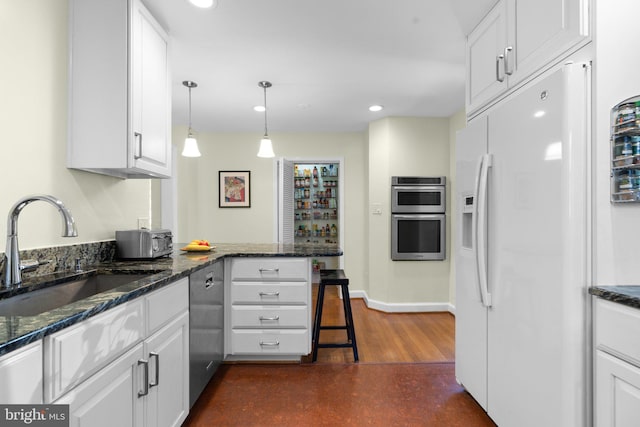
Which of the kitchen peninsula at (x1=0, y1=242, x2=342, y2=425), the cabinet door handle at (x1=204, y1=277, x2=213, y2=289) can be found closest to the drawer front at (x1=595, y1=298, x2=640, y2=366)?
the kitchen peninsula at (x1=0, y1=242, x2=342, y2=425)

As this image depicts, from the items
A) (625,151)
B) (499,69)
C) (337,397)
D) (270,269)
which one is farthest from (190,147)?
(625,151)

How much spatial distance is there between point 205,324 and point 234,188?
310 cm

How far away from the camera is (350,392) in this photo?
2.26 meters

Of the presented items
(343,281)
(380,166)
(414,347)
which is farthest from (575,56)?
(380,166)

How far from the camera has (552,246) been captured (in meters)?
1.33

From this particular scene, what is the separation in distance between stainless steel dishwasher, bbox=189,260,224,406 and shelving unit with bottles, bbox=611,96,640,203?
1938 mm

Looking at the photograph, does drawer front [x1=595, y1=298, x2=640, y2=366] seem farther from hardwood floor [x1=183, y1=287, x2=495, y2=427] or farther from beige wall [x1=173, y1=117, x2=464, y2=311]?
beige wall [x1=173, y1=117, x2=464, y2=311]

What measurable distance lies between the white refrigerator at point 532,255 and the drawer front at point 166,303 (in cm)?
152

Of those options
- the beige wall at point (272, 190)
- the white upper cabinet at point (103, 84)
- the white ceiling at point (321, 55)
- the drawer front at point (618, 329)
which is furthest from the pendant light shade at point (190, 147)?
the drawer front at point (618, 329)

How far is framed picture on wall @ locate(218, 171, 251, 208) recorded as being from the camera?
497cm

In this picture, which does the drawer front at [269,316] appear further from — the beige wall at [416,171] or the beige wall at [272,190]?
the beige wall at [416,171]

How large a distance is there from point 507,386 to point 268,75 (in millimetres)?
2770

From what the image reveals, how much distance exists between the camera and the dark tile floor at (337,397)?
6.40 ft

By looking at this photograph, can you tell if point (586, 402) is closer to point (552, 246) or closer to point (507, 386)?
point (507, 386)
